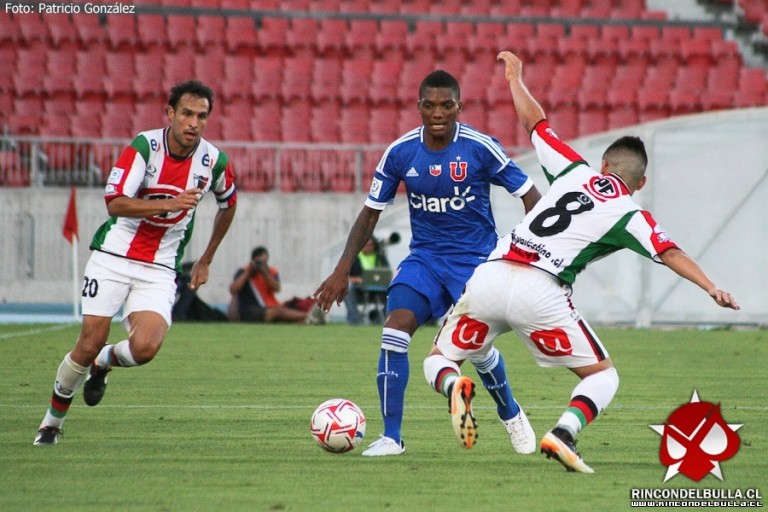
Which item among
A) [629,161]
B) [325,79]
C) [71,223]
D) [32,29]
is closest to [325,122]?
[325,79]

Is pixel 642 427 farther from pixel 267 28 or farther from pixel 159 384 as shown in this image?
pixel 267 28

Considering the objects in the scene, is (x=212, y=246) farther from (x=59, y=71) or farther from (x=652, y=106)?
(x=652, y=106)

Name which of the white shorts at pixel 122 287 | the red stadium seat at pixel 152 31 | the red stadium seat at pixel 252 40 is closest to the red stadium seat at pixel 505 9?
the red stadium seat at pixel 252 40

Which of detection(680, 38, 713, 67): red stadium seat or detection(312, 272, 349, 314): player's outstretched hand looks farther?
detection(680, 38, 713, 67): red stadium seat

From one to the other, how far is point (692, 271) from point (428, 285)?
5.92 ft

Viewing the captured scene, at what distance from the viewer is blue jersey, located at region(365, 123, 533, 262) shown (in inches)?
294

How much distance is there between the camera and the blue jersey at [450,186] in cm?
748

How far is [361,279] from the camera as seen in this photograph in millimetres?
18641

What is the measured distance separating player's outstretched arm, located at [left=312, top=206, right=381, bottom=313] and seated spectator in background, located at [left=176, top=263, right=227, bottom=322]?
1123cm

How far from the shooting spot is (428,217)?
25.0 ft

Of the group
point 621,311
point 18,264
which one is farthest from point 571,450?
point 18,264

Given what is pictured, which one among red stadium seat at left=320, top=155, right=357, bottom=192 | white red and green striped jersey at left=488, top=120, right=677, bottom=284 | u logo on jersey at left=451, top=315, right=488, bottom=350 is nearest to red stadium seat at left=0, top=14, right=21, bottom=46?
red stadium seat at left=320, top=155, right=357, bottom=192

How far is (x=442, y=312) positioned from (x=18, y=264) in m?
14.6

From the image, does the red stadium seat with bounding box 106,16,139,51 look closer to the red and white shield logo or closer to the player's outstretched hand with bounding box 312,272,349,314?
the player's outstretched hand with bounding box 312,272,349,314
